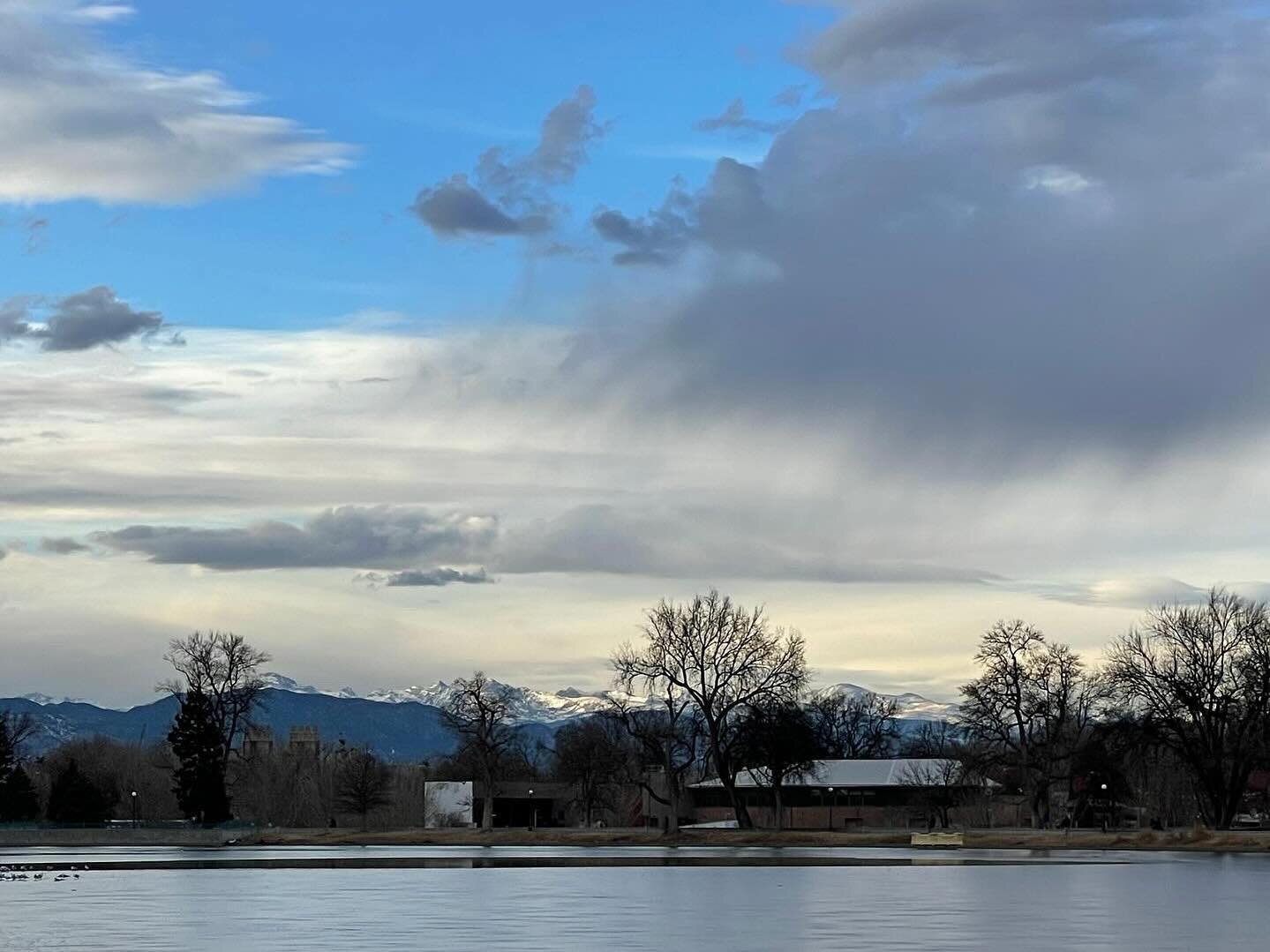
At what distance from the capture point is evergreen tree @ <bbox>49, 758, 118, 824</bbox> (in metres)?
126

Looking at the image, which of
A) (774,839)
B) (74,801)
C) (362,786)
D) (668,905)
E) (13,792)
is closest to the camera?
(668,905)

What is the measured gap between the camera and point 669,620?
113562 millimetres

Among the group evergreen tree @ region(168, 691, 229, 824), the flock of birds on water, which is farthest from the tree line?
the flock of birds on water

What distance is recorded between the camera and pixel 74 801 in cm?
12581

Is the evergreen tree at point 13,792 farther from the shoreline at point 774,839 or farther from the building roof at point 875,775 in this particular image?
the building roof at point 875,775

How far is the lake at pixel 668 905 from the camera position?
31.9m

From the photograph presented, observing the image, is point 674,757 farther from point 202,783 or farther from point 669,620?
point 202,783

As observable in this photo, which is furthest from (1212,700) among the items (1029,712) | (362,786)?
(362,786)

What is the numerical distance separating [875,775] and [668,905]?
111 metres

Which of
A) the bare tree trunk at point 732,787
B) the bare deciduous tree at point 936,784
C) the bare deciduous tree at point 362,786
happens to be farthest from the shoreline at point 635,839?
the bare deciduous tree at point 936,784

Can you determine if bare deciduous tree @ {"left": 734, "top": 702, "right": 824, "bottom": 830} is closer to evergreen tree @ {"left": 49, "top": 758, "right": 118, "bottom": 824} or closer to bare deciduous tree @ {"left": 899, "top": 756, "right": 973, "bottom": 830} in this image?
bare deciduous tree @ {"left": 899, "top": 756, "right": 973, "bottom": 830}

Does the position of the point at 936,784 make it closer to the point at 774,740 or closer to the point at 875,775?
the point at 875,775

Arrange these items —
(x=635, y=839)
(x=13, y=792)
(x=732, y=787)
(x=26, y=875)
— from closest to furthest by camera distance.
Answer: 1. (x=26, y=875)
2. (x=635, y=839)
3. (x=732, y=787)
4. (x=13, y=792)

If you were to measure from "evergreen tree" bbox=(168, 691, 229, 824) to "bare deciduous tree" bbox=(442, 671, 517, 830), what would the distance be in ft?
52.6
